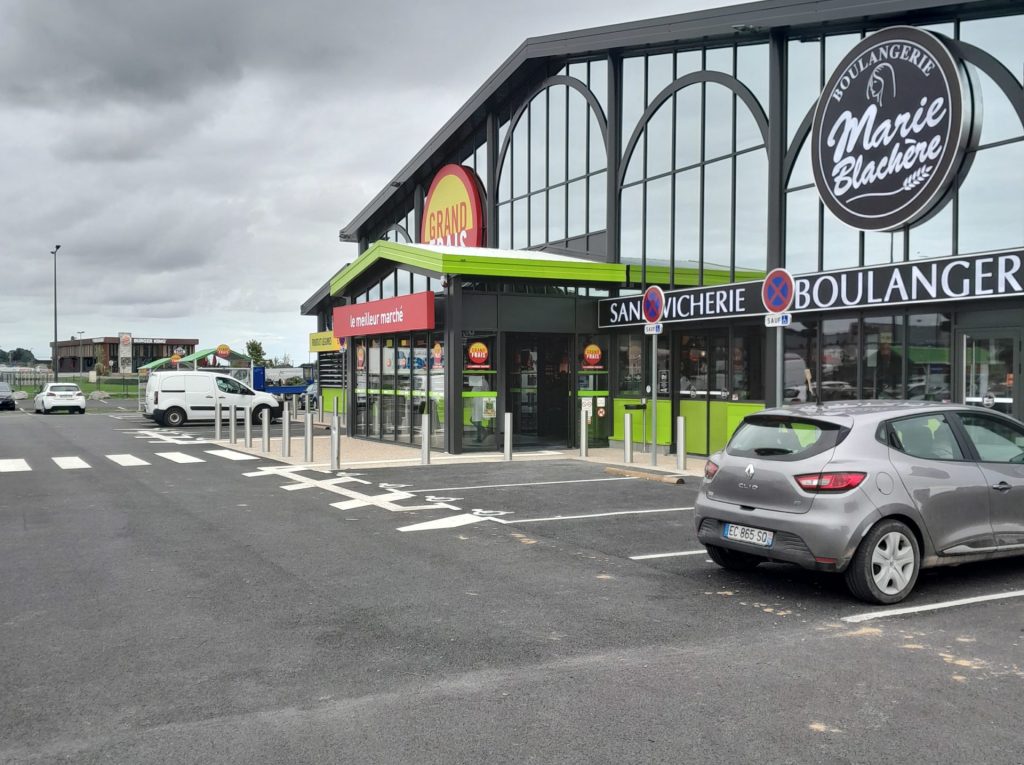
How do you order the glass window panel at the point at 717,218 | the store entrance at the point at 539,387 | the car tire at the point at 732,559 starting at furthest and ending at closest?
the store entrance at the point at 539,387 → the glass window panel at the point at 717,218 → the car tire at the point at 732,559

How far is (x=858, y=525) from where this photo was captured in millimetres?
6328

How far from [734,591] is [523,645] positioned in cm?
215

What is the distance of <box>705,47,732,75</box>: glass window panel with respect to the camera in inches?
693

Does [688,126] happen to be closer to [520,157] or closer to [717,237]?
[717,237]

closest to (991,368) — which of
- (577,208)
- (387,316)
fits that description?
(577,208)

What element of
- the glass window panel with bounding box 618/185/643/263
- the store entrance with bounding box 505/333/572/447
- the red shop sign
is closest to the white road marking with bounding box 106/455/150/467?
the red shop sign

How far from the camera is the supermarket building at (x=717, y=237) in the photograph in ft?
42.6

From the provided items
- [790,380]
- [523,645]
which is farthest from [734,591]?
[790,380]

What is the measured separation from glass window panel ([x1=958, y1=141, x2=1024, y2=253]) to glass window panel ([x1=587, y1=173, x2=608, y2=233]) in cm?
878

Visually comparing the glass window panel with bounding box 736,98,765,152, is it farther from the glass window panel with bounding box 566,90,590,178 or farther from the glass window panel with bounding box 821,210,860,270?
the glass window panel with bounding box 566,90,590,178

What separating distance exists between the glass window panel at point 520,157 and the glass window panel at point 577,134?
186cm

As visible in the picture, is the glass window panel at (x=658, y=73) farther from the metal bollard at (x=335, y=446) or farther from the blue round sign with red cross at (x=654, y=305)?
the metal bollard at (x=335, y=446)

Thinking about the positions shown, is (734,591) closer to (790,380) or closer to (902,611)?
(902,611)

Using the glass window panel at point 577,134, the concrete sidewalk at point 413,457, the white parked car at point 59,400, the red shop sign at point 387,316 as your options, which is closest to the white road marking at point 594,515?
the concrete sidewalk at point 413,457
